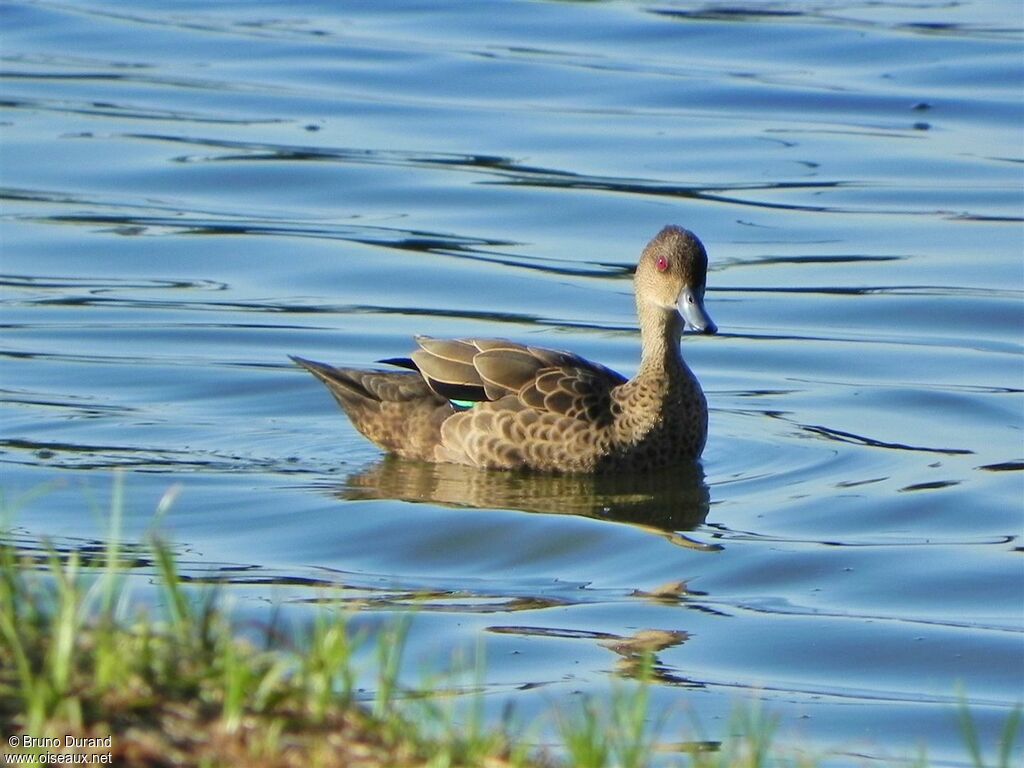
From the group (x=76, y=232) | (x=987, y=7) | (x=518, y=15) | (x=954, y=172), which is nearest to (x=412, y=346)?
(x=76, y=232)

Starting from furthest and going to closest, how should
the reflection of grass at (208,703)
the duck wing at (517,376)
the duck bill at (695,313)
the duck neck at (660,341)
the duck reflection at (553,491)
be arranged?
the duck neck at (660,341) < the duck wing at (517,376) < the duck bill at (695,313) < the duck reflection at (553,491) < the reflection of grass at (208,703)

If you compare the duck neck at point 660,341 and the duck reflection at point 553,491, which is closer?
the duck reflection at point 553,491

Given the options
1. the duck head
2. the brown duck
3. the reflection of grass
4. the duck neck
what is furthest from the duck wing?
the reflection of grass

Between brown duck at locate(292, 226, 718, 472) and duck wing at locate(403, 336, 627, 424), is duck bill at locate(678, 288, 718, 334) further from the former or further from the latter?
duck wing at locate(403, 336, 627, 424)

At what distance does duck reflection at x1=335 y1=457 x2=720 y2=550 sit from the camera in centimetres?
987

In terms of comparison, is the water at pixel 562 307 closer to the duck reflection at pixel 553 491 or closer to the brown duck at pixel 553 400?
the duck reflection at pixel 553 491

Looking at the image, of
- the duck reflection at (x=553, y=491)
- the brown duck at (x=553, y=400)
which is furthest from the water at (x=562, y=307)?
the brown duck at (x=553, y=400)

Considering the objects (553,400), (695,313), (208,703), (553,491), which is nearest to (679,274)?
(695,313)

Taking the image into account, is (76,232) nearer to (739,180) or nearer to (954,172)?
(739,180)

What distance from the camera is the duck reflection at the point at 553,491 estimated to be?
9.87 m

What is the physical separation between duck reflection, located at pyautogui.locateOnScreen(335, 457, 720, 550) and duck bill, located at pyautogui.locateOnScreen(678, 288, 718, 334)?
2.31 feet

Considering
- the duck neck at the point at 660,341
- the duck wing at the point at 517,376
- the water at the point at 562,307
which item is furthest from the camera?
the duck neck at the point at 660,341

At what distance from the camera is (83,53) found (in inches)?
830

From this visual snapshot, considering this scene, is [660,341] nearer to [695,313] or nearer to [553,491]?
[695,313]
